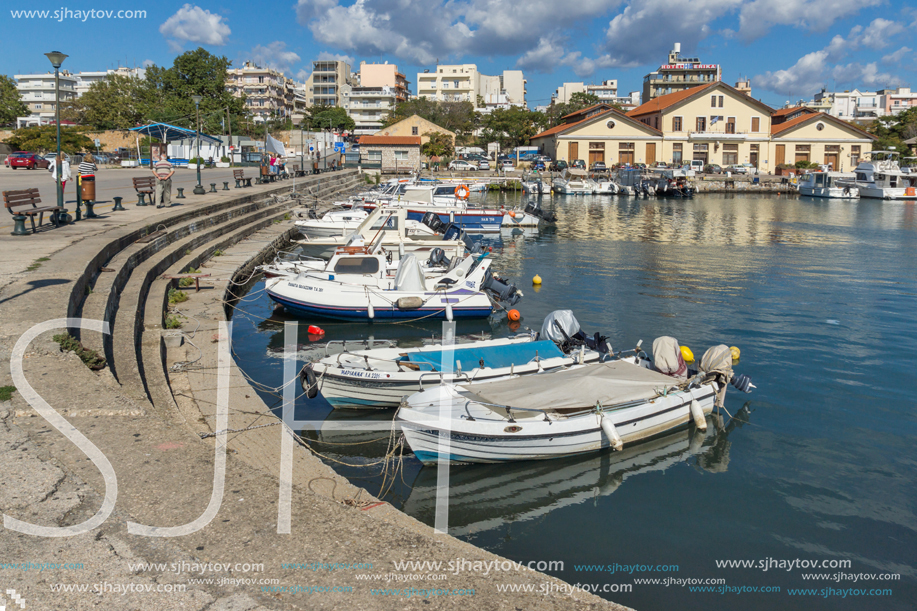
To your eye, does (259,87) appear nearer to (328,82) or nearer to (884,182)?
(328,82)

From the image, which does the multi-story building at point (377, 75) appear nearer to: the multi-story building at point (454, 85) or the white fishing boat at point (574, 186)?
the multi-story building at point (454, 85)

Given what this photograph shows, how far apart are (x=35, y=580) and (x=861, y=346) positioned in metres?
17.1

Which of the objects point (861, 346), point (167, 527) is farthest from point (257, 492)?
point (861, 346)

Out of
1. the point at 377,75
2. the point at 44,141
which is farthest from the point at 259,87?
the point at 44,141

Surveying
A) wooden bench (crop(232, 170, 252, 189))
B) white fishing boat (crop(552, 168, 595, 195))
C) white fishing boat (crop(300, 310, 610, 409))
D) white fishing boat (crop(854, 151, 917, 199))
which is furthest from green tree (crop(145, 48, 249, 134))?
white fishing boat (crop(300, 310, 610, 409))

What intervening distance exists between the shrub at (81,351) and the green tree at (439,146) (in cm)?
6827

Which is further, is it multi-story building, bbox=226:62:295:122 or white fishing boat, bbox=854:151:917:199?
multi-story building, bbox=226:62:295:122

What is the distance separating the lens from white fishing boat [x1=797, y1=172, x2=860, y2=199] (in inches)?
2522

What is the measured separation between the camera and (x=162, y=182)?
23203 mm

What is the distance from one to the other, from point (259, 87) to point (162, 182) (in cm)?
11679

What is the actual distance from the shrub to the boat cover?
15.3 ft

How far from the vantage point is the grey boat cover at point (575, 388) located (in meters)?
9.66

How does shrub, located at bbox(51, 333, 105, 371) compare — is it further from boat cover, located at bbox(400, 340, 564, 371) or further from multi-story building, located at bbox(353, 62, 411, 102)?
multi-story building, located at bbox(353, 62, 411, 102)

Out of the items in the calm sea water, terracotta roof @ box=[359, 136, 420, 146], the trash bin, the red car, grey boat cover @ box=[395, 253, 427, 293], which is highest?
terracotta roof @ box=[359, 136, 420, 146]
